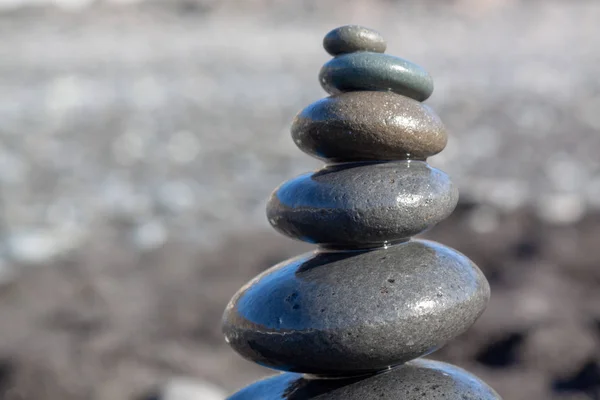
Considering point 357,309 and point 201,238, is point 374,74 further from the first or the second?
point 201,238

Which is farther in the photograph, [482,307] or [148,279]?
[148,279]

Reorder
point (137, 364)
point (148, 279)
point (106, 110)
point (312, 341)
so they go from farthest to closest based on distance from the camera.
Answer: point (106, 110) → point (148, 279) → point (137, 364) → point (312, 341)

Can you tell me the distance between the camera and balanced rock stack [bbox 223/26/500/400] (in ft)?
6.40

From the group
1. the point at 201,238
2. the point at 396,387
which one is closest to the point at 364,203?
the point at 396,387

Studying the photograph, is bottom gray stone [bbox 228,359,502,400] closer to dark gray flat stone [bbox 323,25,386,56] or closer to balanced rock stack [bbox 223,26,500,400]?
balanced rock stack [bbox 223,26,500,400]

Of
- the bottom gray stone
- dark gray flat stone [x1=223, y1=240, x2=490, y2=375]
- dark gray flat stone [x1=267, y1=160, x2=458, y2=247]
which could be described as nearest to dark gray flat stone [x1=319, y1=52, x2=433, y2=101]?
dark gray flat stone [x1=267, y1=160, x2=458, y2=247]

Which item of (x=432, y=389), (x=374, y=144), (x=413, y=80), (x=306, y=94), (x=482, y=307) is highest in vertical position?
(x=413, y=80)

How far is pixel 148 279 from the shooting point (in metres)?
A: 7.15

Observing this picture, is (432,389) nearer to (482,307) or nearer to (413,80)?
(482,307)

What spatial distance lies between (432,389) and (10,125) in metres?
14.5

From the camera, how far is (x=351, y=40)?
219cm

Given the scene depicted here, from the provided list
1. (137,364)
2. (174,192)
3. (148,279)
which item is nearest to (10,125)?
(174,192)

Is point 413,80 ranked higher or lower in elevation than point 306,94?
higher

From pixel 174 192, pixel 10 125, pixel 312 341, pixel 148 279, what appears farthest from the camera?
pixel 10 125
